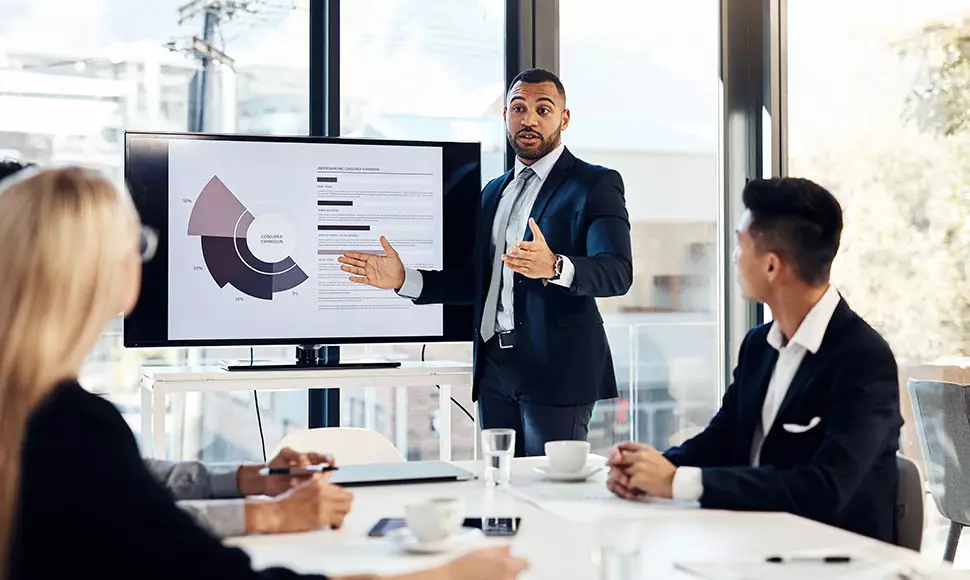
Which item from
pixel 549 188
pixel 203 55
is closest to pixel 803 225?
pixel 549 188

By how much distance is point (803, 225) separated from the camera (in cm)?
207

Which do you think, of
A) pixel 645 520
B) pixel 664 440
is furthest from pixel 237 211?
pixel 645 520

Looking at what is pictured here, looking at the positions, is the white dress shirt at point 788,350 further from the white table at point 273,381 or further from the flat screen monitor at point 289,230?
the flat screen monitor at point 289,230

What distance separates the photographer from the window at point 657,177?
4395 mm

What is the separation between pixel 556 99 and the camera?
349 centimetres

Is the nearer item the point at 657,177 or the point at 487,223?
the point at 487,223

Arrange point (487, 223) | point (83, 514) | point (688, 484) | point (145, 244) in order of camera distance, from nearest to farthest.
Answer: point (83, 514) → point (145, 244) → point (688, 484) → point (487, 223)

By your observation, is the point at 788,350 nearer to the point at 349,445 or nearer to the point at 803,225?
the point at 803,225

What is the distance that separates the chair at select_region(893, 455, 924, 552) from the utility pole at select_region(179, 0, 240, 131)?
2864 millimetres

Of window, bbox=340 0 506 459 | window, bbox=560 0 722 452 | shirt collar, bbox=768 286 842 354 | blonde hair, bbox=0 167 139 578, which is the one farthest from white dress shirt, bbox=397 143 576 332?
blonde hair, bbox=0 167 139 578

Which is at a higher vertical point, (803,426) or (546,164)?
(546,164)

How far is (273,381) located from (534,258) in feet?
3.64

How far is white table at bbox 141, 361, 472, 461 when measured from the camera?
11.3ft

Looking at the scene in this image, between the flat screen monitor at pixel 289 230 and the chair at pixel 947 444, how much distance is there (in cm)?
161
